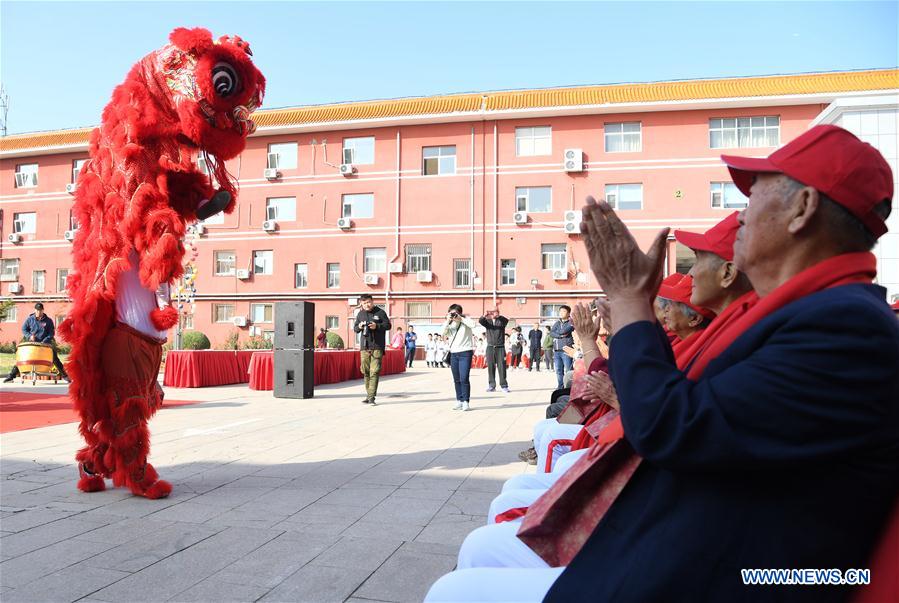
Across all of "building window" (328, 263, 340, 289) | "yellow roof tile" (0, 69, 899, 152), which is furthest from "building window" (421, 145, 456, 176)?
"building window" (328, 263, 340, 289)

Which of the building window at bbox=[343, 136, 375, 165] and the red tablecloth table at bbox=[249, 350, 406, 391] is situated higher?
the building window at bbox=[343, 136, 375, 165]

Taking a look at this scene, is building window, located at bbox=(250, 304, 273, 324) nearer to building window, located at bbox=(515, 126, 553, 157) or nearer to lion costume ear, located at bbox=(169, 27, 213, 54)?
building window, located at bbox=(515, 126, 553, 157)

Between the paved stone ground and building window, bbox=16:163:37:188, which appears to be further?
building window, bbox=16:163:37:188

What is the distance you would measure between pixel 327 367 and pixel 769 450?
14.4m

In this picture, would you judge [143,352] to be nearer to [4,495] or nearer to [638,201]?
[4,495]

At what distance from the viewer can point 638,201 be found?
84.1 ft

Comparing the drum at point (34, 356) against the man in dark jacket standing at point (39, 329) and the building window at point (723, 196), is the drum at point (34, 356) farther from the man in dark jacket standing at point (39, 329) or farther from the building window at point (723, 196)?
the building window at point (723, 196)

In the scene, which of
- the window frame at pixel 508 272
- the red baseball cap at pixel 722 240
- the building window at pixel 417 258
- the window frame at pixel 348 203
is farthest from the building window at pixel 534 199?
the red baseball cap at pixel 722 240

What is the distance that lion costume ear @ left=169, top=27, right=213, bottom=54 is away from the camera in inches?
167

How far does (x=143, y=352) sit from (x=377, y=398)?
7577 millimetres

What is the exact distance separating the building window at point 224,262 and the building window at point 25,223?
10.6 m

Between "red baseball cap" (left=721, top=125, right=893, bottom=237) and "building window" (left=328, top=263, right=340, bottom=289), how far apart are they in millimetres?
27281

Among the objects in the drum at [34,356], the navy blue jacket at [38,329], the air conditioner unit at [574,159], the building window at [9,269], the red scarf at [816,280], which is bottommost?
the drum at [34,356]

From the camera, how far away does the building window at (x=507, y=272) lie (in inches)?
1040
